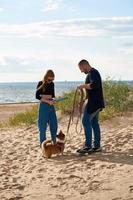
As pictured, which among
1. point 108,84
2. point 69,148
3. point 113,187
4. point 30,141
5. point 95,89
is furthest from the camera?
point 108,84

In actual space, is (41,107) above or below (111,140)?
above

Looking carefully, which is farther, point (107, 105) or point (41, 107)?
point (107, 105)

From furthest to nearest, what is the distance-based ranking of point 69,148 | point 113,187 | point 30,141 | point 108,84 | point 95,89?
point 108,84
point 30,141
point 69,148
point 95,89
point 113,187

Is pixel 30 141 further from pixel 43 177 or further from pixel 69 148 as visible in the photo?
pixel 43 177

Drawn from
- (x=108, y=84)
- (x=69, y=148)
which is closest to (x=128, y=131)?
(x=69, y=148)

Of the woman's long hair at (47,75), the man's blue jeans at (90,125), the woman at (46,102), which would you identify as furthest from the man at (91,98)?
the woman at (46,102)

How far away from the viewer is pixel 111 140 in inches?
452

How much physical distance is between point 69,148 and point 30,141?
68.8 inches

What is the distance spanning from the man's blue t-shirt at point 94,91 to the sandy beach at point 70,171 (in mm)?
910

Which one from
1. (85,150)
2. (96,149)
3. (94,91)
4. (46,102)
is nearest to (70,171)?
(85,150)

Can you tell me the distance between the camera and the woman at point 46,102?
1059 centimetres

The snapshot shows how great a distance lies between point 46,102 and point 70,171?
1.80 m

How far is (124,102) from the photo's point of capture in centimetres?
1597

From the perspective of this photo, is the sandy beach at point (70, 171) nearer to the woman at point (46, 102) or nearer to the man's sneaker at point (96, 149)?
the man's sneaker at point (96, 149)
